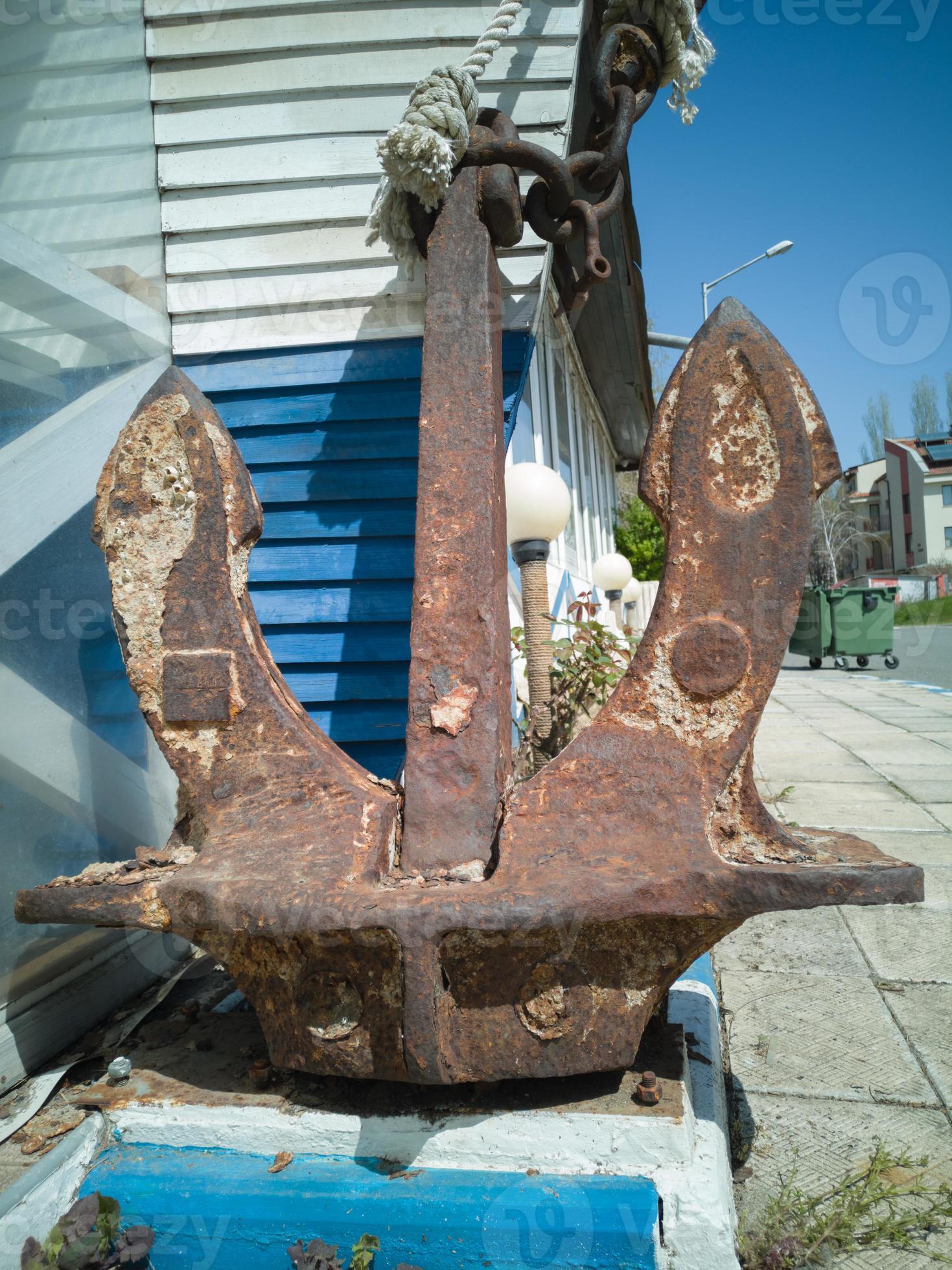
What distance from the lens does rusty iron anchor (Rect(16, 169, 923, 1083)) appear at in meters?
1.16

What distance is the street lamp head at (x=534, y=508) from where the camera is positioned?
3449 mm

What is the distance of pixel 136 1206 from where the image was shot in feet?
4.11

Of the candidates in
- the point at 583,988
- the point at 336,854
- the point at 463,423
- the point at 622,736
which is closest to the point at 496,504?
the point at 463,423

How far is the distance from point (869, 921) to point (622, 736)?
5.66 ft

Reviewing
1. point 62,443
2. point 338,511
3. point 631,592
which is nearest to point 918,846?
point 338,511

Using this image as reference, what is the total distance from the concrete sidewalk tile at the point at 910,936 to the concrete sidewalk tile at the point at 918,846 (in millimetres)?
211

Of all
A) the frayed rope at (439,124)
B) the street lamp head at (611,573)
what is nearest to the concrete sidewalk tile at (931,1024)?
the frayed rope at (439,124)

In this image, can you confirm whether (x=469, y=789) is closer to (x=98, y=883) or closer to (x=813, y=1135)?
(x=98, y=883)

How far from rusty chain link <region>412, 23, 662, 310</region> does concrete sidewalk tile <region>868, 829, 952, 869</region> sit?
2369mm

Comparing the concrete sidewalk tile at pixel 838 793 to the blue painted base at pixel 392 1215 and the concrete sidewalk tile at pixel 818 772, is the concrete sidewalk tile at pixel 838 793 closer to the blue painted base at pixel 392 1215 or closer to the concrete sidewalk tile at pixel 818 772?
the concrete sidewalk tile at pixel 818 772

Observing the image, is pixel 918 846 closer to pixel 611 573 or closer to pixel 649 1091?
pixel 649 1091

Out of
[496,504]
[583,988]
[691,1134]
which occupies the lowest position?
Result: [691,1134]

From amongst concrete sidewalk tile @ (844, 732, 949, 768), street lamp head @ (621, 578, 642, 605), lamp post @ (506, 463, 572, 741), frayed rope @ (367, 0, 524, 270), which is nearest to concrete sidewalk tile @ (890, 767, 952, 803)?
concrete sidewalk tile @ (844, 732, 949, 768)

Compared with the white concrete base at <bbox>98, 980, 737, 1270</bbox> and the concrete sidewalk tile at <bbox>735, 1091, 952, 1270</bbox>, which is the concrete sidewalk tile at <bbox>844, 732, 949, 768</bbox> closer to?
the concrete sidewalk tile at <bbox>735, 1091, 952, 1270</bbox>
